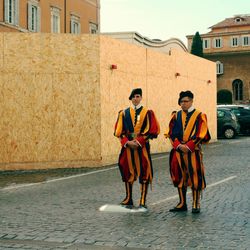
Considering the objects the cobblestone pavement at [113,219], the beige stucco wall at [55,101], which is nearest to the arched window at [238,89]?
the beige stucco wall at [55,101]

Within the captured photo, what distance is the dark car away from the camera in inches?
1171

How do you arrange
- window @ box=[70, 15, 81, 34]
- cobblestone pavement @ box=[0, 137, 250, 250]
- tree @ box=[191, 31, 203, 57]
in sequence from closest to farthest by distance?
cobblestone pavement @ box=[0, 137, 250, 250] < window @ box=[70, 15, 81, 34] < tree @ box=[191, 31, 203, 57]

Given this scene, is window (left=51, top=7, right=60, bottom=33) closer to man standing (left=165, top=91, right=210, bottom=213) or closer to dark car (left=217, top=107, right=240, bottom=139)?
dark car (left=217, top=107, right=240, bottom=139)

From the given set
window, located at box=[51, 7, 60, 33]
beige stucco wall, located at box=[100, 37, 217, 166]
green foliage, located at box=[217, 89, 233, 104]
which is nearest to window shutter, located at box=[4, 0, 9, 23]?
window, located at box=[51, 7, 60, 33]

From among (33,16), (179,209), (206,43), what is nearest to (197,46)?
(206,43)

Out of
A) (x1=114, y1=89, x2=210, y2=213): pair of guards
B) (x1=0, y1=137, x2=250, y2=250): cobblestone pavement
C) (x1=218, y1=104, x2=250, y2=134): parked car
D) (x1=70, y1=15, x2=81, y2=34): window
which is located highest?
(x1=70, y1=15, x2=81, y2=34): window

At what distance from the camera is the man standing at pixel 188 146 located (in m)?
8.88

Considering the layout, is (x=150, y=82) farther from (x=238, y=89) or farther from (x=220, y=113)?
(x=238, y=89)

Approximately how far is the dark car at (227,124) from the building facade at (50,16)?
1270cm

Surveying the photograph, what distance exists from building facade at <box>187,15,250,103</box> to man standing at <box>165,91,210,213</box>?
231 ft

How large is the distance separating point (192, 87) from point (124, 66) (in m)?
7.23

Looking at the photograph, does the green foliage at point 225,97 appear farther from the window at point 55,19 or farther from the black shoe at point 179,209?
the black shoe at point 179,209

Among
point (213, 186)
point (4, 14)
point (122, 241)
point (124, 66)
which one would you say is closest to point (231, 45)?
point (4, 14)

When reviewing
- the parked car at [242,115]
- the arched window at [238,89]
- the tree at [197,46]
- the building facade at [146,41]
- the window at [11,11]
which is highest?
the tree at [197,46]
